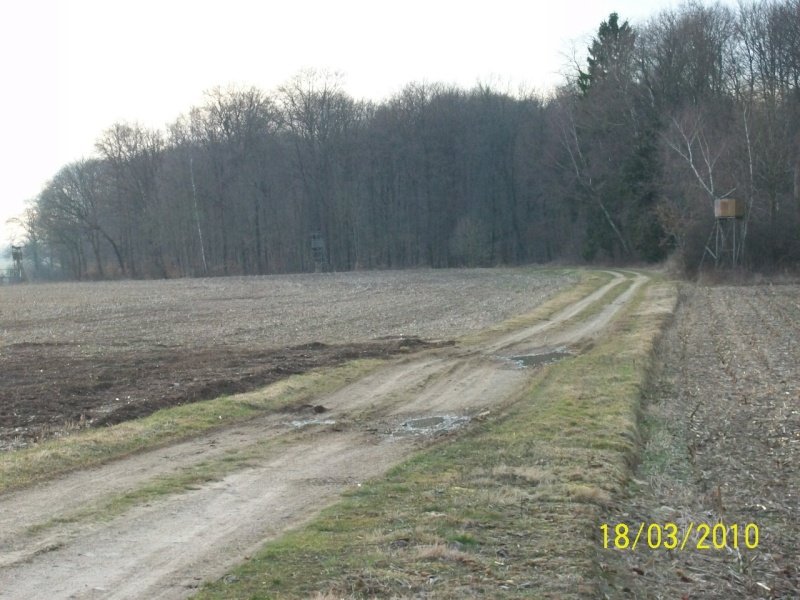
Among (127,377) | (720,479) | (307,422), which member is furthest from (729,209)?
(720,479)

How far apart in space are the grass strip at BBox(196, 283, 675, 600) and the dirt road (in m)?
0.44

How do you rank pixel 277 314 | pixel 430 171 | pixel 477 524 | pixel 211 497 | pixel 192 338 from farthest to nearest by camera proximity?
1. pixel 430 171
2. pixel 277 314
3. pixel 192 338
4. pixel 211 497
5. pixel 477 524

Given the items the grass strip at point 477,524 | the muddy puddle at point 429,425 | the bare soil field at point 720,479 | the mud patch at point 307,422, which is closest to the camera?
the grass strip at point 477,524

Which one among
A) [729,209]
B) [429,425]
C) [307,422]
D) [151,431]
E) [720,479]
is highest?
[729,209]

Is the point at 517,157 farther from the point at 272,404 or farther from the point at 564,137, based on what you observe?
the point at 272,404

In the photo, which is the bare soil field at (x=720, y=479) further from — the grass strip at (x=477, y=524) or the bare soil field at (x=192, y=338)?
the bare soil field at (x=192, y=338)

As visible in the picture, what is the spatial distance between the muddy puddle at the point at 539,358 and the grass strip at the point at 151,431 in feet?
15.0

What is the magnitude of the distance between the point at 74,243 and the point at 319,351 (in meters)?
89.2

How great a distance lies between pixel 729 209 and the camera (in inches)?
1734

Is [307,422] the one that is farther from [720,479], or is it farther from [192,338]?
[192,338]

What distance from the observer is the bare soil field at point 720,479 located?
723 centimetres

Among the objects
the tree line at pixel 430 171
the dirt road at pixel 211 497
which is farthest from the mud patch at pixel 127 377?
the tree line at pixel 430 171
